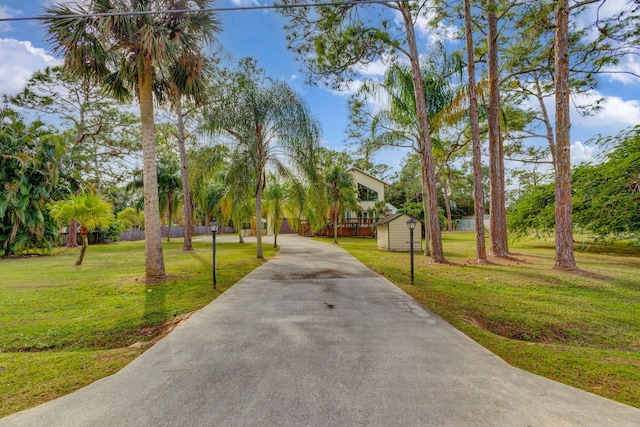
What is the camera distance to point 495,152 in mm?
10328

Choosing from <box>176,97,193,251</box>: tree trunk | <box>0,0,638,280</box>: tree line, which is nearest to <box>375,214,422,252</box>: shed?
<box>0,0,638,280</box>: tree line

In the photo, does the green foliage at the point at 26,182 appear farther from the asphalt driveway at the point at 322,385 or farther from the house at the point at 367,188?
the house at the point at 367,188

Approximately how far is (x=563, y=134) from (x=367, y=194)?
22751 mm

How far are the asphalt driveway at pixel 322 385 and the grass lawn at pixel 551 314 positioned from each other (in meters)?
0.43

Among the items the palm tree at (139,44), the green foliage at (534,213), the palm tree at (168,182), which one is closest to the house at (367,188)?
the green foliage at (534,213)

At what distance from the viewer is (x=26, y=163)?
1259 cm

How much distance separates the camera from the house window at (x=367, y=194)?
3052 centimetres

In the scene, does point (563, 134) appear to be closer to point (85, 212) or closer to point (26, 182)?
point (85, 212)

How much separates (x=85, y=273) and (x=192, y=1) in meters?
8.38

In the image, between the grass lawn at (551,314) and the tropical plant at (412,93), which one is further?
the tropical plant at (412,93)


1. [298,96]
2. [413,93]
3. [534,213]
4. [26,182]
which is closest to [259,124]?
[298,96]

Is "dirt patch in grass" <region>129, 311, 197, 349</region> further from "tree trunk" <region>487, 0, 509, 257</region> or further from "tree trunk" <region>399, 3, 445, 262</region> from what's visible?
"tree trunk" <region>487, 0, 509, 257</region>

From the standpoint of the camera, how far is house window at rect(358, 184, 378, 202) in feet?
100

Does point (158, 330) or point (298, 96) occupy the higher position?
point (298, 96)
